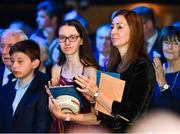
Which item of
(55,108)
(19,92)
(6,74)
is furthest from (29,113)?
(6,74)

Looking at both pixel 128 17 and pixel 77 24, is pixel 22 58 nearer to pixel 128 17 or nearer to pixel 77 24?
pixel 77 24

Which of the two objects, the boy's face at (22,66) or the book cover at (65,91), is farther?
the boy's face at (22,66)

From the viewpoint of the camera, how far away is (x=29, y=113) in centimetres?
442

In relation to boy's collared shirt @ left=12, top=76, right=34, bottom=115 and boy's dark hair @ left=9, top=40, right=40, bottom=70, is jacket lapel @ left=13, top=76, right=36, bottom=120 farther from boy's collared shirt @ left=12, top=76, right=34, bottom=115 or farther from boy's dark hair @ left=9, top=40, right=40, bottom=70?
boy's dark hair @ left=9, top=40, right=40, bottom=70

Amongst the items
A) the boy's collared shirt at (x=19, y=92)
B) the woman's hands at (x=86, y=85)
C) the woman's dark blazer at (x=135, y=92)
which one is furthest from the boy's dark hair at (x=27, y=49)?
the woman's dark blazer at (x=135, y=92)

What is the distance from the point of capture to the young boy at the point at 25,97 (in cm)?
441

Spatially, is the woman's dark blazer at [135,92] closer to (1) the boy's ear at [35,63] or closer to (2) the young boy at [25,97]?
(2) the young boy at [25,97]

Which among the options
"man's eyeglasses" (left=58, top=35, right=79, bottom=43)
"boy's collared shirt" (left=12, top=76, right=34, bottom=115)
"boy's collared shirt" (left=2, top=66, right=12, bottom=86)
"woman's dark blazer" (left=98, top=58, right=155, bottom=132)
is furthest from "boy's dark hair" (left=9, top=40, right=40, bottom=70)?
"woman's dark blazer" (left=98, top=58, right=155, bottom=132)

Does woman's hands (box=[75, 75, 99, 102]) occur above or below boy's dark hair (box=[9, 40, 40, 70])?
below

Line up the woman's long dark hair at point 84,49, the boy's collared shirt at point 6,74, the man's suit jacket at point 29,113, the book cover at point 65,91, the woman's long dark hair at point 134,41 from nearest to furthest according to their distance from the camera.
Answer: the woman's long dark hair at point 134,41 < the book cover at point 65,91 < the man's suit jacket at point 29,113 < the woman's long dark hair at point 84,49 < the boy's collared shirt at point 6,74

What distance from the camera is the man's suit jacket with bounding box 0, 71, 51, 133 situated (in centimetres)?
440

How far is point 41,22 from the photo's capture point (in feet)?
24.4

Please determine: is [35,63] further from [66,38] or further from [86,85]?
[86,85]

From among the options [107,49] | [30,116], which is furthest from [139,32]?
[107,49]
